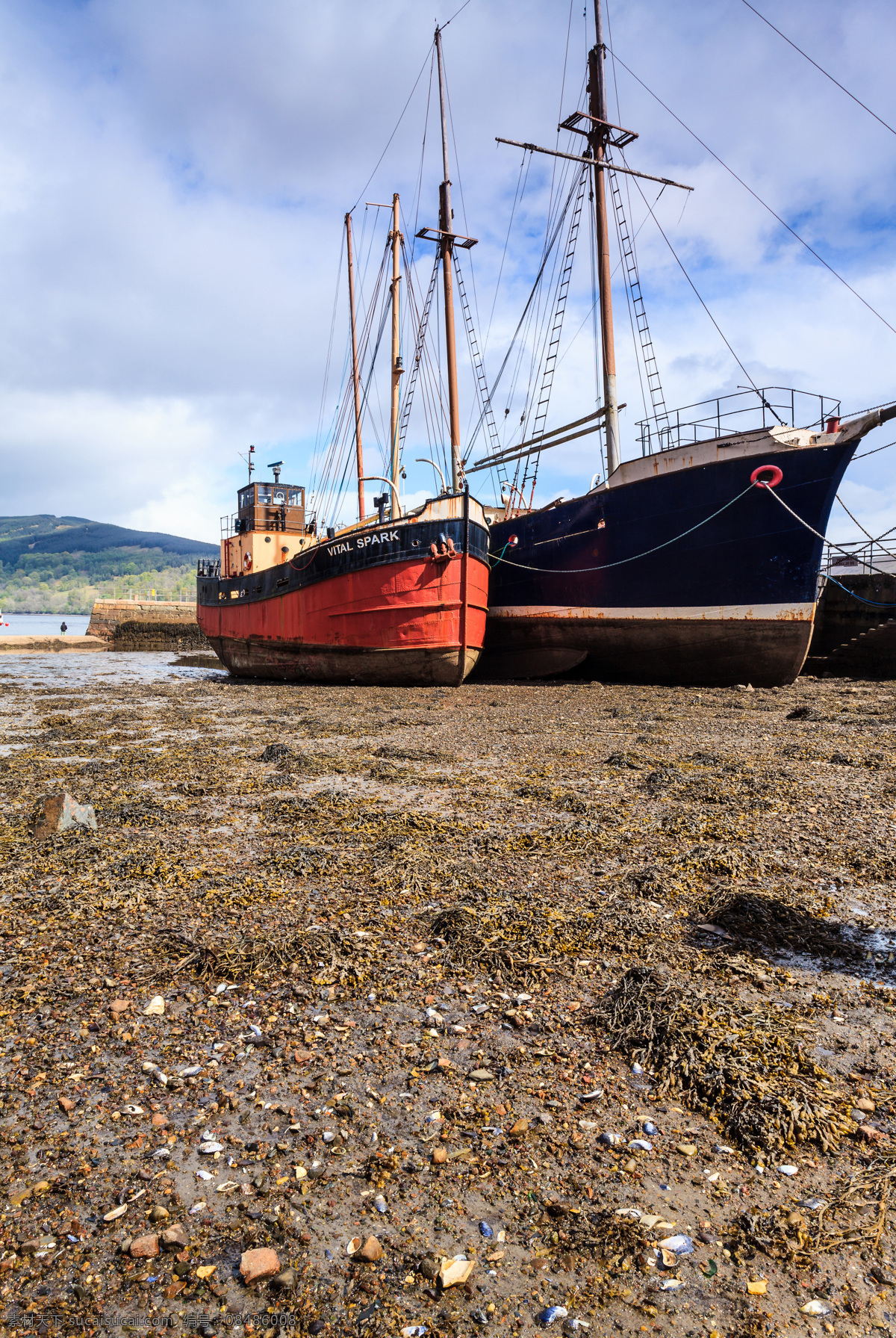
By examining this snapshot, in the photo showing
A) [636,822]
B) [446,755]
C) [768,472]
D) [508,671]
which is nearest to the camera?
[636,822]

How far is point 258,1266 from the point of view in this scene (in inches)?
81.0

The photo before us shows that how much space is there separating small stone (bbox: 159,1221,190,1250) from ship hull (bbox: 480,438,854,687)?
677 inches

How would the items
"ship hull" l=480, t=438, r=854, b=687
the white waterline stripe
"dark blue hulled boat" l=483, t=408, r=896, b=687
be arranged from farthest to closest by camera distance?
the white waterline stripe < "ship hull" l=480, t=438, r=854, b=687 < "dark blue hulled boat" l=483, t=408, r=896, b=687

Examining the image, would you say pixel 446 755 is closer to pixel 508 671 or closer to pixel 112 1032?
pixel 112 1032

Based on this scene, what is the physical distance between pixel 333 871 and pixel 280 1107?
102 inches

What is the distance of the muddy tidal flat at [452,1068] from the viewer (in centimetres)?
204

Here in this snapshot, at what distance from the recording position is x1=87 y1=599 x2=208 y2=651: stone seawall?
5072 cm

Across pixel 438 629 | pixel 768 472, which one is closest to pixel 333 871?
pixel 438 629

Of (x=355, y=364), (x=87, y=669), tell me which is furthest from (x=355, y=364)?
(x=87, y=669)

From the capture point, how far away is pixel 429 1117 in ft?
8.99


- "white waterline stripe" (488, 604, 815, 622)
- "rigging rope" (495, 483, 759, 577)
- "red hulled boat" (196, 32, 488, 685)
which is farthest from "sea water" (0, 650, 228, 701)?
"white waterline stripe" (488, 604, 815, 622)

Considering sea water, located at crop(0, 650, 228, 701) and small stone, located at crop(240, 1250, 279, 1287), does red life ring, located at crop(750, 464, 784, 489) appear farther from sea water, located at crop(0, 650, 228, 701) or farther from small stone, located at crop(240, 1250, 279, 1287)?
sea water, located at crop(0, 650, 228, 701)

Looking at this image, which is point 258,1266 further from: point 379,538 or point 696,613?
point 696,613

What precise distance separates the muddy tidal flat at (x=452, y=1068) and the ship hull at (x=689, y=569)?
10784mm
